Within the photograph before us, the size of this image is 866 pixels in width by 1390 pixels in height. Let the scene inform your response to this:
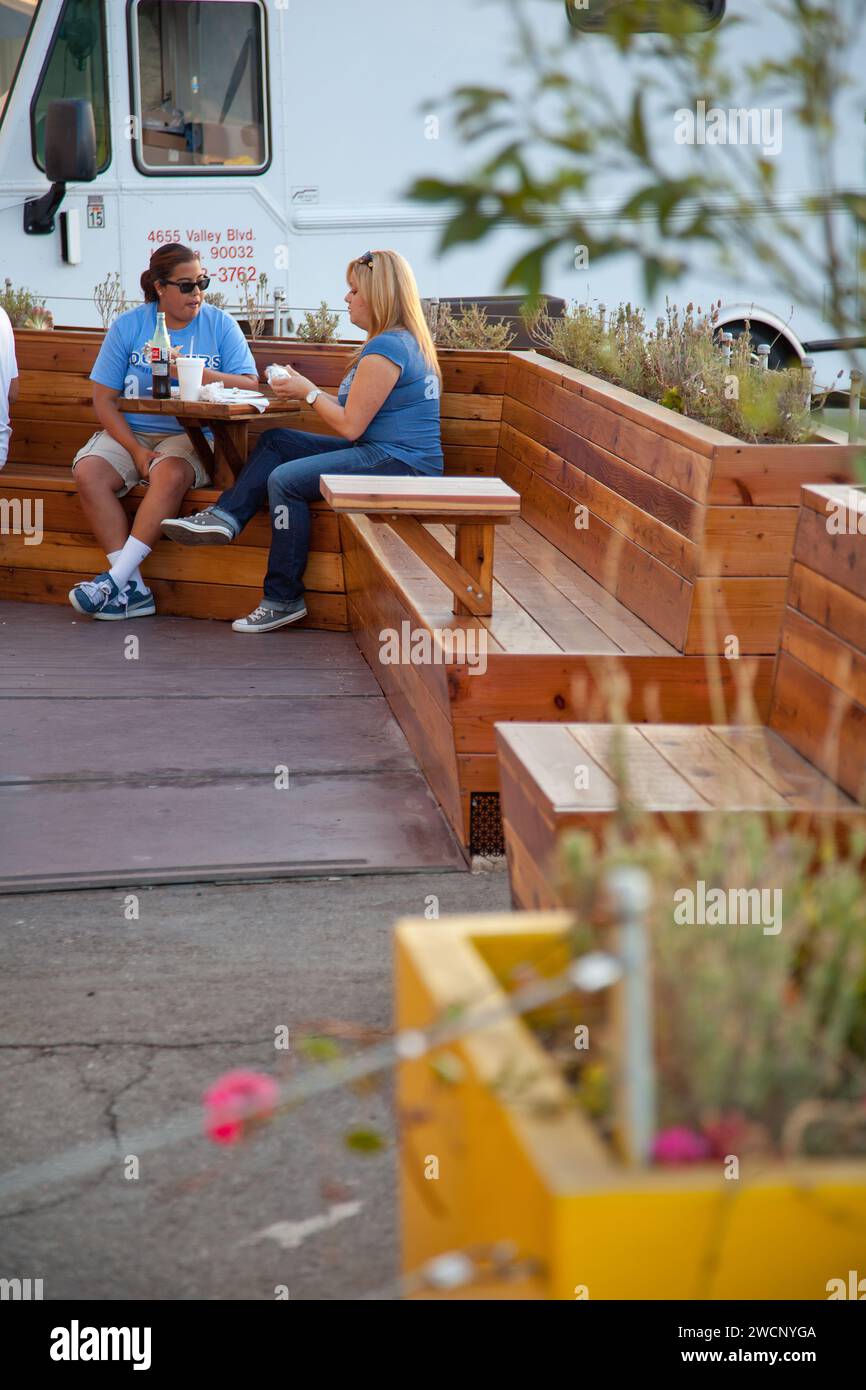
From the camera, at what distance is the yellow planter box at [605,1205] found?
1.46 metres

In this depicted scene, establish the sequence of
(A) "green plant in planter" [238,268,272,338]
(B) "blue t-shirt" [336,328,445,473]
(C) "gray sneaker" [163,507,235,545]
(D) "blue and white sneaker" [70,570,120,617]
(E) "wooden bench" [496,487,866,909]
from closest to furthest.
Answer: (E) "wooden bench" [496,487,866,909]
(B) "blue t-shirt" [336,328,445,473]
(C) "gray sneaker" [163,507,235,545]
(D) "blue and white sneaker" [70,570,120,617]
(A) "green plant in planter" [238,268,272,338]

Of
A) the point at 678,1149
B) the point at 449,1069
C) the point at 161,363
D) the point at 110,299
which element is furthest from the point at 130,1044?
the point at 110,299

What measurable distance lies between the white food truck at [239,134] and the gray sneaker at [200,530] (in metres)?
2.33

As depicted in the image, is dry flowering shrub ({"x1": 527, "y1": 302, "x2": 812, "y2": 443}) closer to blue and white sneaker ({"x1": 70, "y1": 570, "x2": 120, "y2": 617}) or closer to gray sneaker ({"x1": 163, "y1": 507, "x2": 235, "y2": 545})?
gray sneaker ({"x1": 163, "y1": 507, "x2": 235, "y2": 545})

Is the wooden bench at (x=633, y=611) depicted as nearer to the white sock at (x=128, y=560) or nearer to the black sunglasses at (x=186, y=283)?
the white sock at (x=128, y=560)

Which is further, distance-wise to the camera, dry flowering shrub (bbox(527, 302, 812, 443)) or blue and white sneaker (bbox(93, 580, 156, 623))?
blue and white sneaker (bbox(93, 580, 156, 623))

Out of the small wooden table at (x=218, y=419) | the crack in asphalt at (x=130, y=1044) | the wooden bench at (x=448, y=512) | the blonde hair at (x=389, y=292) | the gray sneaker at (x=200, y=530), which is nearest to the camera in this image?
the crack in asphalt at (x=130, y=1044)

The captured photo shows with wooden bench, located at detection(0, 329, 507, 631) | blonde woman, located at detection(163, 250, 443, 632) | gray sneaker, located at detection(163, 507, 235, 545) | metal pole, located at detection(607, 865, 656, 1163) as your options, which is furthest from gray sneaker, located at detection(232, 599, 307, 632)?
metal pole, located at detection(607, 865, 656, 1163)

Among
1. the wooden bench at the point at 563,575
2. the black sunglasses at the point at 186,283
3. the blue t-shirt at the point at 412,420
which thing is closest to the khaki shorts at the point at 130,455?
the wooden bench at the point at 563,575

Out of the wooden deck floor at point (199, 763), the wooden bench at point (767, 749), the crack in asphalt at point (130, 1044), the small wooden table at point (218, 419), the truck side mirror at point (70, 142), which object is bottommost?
the crack in asphalt at point (130, 1044)

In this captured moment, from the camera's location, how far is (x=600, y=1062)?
173 cm

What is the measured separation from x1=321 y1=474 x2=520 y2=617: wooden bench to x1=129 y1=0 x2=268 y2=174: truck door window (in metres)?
4.61

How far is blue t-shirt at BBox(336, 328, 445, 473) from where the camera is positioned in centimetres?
610

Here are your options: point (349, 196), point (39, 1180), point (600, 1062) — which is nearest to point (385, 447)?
point (349, 196)
